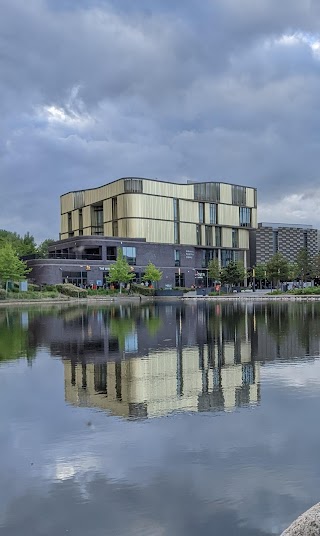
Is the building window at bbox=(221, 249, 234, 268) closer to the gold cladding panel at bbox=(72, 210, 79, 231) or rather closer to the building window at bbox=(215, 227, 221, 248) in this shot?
the building window at bbox=(215, 227, 221, 248)

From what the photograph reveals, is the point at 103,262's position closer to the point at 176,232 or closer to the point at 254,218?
the point at 176,232

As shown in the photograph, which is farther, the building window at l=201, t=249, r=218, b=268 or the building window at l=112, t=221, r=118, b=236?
the building window at l=201, t=249, r=218, b=268

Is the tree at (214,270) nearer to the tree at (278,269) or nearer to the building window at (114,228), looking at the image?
the tree at (278,269)

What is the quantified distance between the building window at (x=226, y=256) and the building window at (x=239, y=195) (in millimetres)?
11953

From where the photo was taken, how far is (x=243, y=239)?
445 ft

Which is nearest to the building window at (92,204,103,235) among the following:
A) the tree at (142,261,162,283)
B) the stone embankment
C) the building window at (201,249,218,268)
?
the tree at (142,261,162,283)

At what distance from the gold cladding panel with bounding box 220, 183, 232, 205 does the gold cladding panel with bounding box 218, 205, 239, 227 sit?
1.44 m

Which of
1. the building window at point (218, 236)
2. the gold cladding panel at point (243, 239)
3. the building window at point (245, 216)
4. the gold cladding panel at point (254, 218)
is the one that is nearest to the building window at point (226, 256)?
the building window at point (218, 236)

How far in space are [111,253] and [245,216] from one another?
3839cm

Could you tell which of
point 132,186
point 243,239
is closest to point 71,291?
point 132,186

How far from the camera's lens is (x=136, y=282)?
116 m

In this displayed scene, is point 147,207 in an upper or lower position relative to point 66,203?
lower

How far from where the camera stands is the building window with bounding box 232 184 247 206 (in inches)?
5157

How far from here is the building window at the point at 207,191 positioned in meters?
125
